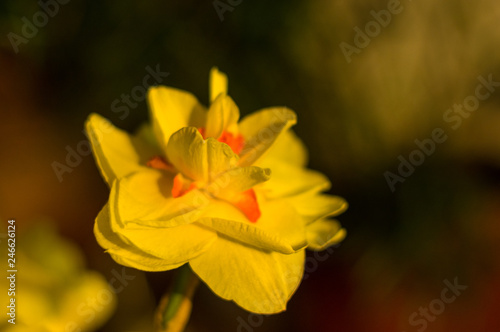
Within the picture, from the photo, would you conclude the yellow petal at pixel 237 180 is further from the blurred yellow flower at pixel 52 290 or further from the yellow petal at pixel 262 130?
the blurred yellow flower at pixel 52 290

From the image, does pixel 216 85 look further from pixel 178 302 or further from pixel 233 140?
pixel 178 302

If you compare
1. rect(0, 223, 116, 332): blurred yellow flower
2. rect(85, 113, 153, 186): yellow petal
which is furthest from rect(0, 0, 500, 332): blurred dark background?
rect(85, 113, 153, 186): yellow petal

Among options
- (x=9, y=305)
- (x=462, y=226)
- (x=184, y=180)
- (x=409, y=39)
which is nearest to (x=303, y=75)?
(x=409, y=39)

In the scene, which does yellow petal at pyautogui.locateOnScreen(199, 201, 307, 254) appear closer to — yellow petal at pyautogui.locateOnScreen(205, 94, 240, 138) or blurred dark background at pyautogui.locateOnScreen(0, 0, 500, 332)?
yellow petal at pyautogui.locateOnScreen(205, 94, 240, 138)

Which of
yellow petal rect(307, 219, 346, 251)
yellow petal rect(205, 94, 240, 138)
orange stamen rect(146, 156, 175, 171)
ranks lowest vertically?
orange stamen rect(146, 156, 175, 171)

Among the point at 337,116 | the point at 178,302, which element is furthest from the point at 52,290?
the point at 337,116
